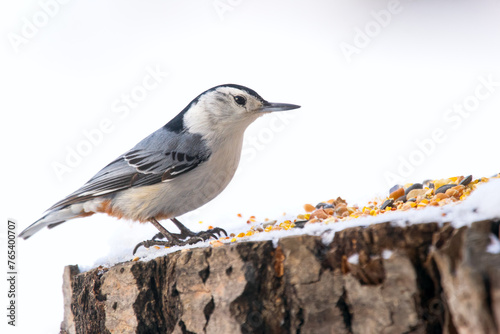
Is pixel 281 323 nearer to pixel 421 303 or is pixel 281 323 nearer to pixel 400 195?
pixel 421 303

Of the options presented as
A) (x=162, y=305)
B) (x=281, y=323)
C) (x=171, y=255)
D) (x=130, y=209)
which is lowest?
(x=281, y=323)

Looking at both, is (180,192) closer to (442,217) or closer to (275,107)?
(275,107)

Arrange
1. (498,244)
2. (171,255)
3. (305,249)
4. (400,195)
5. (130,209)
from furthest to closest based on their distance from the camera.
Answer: (130,209), (400,195), (171,255), (305,249), (498,244)

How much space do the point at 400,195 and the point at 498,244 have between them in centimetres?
93

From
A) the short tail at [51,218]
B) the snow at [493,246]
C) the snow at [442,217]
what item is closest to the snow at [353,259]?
the snow at [442,217]

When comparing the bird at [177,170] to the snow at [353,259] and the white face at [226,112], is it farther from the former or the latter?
the snow at [353,259]

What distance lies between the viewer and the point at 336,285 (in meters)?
1.32

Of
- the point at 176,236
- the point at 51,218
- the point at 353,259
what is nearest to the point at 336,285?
the point at 353,259

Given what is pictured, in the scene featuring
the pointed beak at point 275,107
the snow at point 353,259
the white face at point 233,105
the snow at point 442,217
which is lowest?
the snow at point 353,259

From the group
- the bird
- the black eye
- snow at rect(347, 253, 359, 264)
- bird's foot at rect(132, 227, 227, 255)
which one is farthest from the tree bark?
the black eye

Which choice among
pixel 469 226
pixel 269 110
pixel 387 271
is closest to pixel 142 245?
pixel 269 110

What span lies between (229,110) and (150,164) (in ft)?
1.49

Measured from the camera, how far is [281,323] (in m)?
1.38

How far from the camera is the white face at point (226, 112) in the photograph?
236 cm
